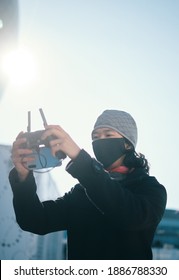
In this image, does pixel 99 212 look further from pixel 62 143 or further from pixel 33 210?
pixel 62 143

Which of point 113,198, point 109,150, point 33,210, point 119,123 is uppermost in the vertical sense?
point 119,123

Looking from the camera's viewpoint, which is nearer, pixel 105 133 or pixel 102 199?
pixel 102 199

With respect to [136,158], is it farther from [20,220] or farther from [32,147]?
[20,220]

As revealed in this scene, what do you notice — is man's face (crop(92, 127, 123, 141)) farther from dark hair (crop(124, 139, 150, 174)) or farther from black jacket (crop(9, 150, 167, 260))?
black jacket (crop(9, 150, 167, 260))

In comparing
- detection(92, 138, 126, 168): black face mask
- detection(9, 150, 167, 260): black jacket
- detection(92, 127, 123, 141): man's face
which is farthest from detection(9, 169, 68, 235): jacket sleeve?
detection(92, 127, 123, 141): man's face

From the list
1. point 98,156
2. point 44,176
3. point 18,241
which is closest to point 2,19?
point 98,156

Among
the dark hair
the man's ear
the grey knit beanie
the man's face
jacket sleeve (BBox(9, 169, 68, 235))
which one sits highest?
the grey knit beanie

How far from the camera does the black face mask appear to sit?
1671mm

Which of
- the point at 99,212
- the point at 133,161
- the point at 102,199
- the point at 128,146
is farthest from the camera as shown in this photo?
the point at 128,146

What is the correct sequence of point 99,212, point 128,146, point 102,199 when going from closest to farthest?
point 102,199 → point 99,212 → point 128,146

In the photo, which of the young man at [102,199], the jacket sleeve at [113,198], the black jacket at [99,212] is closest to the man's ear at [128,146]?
the young man at [102,199]

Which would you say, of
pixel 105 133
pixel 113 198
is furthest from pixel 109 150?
pixel 113 198

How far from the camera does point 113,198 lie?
1239 millimetres

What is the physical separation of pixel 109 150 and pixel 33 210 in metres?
0.53
